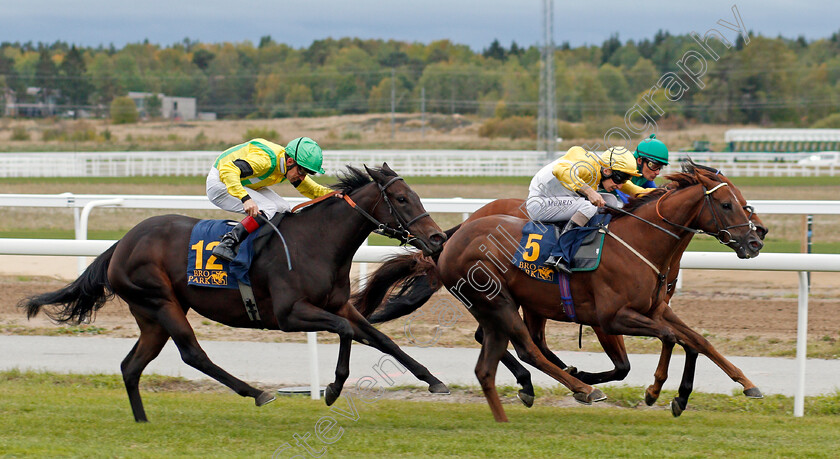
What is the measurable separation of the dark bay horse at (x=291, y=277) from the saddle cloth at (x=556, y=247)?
0.71 metres

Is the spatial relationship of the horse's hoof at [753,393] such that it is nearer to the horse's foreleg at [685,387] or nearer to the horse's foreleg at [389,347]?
the horse's foreleg at [685,387]

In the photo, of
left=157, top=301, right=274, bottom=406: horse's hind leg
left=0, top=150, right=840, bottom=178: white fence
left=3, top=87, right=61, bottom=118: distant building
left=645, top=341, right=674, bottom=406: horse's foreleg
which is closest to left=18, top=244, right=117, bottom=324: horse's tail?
left=157, top=301, right=274, bottom=406: horse's hind leg

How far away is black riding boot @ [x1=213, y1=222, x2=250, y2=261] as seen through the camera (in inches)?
185

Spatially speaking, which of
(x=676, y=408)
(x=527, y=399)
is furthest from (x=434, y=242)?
(x=676, y=408)

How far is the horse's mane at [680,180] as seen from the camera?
483 cm

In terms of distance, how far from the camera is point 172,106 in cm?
5716

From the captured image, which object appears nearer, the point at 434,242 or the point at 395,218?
the point at 434,242

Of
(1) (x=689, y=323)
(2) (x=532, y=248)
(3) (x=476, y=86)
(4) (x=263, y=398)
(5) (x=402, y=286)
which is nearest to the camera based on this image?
(4) (x=263, y=398)

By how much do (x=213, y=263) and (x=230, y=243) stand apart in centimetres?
16

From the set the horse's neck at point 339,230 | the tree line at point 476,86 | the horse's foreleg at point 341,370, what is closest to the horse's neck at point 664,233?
the horse's neck at point 339,230

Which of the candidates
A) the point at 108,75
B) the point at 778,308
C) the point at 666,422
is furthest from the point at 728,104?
the point at 666,422

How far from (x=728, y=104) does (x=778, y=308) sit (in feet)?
162

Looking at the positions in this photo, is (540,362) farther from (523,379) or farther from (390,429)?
(390,429)

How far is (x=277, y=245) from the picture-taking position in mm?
4777
